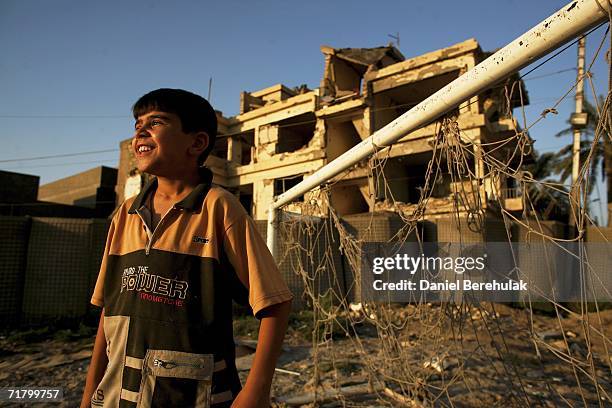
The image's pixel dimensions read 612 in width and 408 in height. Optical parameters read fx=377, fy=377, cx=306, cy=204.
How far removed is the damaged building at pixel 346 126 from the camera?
14.1m

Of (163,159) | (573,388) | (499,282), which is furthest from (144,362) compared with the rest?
(499,282)

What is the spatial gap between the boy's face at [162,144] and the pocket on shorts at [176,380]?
58cm

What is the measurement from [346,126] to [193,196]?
660 inches

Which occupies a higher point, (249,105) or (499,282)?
(249,105)

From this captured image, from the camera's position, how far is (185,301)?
1.11 metres

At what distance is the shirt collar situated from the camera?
1.20m

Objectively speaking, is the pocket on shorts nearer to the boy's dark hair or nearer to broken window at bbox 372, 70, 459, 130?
the boy's dark hair

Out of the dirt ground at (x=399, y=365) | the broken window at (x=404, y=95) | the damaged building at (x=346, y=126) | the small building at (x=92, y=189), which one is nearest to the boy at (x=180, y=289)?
the dirt ground at (x=399, y=365)

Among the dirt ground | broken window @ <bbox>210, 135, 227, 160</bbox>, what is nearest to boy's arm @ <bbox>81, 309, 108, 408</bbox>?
the dirt ground

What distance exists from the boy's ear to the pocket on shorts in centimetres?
65

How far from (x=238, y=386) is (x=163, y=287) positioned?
0.38m

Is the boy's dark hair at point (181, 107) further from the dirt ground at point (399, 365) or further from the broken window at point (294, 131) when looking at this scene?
the broken window at point (294, 131)

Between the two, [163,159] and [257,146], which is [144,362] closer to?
[163,159]

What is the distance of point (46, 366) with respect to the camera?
4.77 meters
